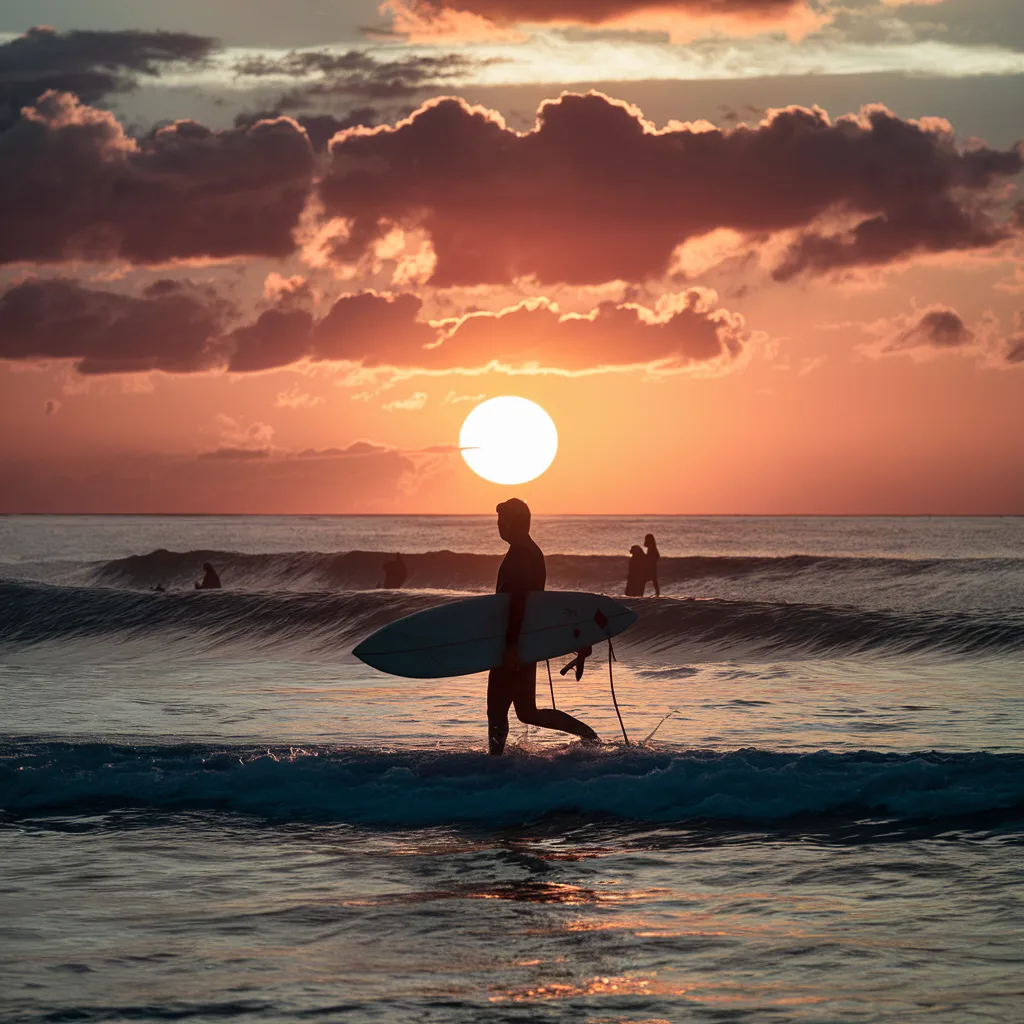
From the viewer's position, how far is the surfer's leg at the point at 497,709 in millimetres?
9234

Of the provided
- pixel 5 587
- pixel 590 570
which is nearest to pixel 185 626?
pixel 5 587

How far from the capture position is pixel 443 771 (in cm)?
900

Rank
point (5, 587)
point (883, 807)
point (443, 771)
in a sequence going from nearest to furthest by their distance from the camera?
point (883, 807), point (443, 771), point (5, 587)

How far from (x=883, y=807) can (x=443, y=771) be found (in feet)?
10.4

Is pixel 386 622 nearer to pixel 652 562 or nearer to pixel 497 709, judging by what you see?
pixel 652 562

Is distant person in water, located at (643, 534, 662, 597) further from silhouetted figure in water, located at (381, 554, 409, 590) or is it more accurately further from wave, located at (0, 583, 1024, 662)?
silhouetted figure in water, located at (381, 554, 409, 590)

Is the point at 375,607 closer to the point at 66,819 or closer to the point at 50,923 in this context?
the point at 66,819

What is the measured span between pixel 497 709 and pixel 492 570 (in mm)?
41963

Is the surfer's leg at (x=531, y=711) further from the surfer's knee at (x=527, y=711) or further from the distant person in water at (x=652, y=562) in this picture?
the distant person in water at (x=652, y=562)

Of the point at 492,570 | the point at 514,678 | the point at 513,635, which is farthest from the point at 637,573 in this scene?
the point at 492,570

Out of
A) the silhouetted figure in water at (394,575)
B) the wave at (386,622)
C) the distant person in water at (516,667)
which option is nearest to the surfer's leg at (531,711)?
the distant person in water at (516,667)

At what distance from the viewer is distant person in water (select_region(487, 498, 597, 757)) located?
9.19 metres

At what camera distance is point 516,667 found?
30.2 feet

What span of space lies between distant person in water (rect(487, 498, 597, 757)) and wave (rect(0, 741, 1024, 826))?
0.27m
